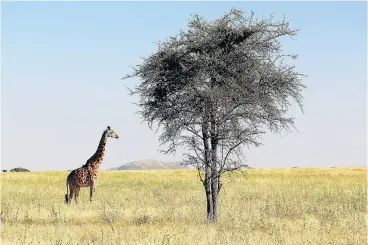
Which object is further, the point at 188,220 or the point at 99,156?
the point at 99,156

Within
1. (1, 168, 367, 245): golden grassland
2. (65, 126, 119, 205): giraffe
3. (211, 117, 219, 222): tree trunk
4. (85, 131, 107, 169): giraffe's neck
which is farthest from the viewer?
(85, 131, 107, 169): giraffe's neck

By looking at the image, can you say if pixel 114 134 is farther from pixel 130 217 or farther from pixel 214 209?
pixel 214 209

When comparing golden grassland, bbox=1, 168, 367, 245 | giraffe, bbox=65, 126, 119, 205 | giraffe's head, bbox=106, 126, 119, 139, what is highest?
giraffe's head, bbox=106, 126, 119, 139

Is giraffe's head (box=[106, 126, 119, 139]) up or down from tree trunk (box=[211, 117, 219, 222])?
up

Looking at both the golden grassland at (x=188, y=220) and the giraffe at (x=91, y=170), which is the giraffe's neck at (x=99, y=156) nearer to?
the giraffe at (x=91, y=170)

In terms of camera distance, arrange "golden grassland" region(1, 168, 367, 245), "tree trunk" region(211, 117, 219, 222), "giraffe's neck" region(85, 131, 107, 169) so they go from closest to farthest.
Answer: "golden grassland" region(1, 168, 367, 245)
"tree trunk" region(211, 117, 219, 222)
"giraffe's neck" region(85, 131, 107, 169)

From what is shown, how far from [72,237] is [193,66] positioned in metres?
6.17

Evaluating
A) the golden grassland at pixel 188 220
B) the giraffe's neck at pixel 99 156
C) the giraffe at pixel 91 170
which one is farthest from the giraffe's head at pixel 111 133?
the golden grassland at pixel 188 220

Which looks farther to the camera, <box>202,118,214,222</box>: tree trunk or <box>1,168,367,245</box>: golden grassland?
<box>202,118,214,222</box>: tree trunk

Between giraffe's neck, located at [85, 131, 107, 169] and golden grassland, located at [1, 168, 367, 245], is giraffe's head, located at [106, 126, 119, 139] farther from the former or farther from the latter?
golden grassland, located at [1, 168, 367, 245]

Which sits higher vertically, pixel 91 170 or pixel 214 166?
pixel 214 166

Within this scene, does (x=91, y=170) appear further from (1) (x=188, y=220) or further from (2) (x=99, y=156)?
(1) (x=188, y=220)

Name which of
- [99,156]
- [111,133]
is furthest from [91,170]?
[111,133]

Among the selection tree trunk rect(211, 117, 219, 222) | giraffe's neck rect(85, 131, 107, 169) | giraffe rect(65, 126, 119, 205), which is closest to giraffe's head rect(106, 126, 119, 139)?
giraffe rect(65, 126, 119, 205)
